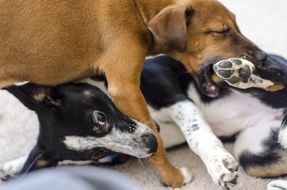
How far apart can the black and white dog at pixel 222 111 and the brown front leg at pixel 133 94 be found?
0.34 feet

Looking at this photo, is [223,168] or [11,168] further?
[11,168]

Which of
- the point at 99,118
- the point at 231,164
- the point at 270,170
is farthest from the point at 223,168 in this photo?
the point at 99,118

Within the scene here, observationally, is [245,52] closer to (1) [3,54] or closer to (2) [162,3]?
(2) [162,3]

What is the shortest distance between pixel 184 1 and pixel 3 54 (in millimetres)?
672

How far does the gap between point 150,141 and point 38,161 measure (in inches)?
14.6

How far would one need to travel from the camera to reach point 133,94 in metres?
1.77

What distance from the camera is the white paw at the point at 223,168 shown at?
1630 millimetres

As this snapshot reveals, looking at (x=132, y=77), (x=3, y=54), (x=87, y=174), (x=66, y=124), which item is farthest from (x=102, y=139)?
(x=87, y=174)

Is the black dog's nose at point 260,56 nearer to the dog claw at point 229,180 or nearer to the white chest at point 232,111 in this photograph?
the white chest at point 232,111

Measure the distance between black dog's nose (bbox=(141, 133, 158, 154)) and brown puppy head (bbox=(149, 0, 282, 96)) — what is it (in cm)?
31

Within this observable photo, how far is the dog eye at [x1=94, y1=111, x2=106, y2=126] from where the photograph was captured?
1701mm

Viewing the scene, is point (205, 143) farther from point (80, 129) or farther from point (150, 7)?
point (150, 7)

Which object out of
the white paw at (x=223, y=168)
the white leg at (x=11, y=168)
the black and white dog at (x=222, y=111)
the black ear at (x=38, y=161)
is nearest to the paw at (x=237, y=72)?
the black and white dog at (x=222, y=111)

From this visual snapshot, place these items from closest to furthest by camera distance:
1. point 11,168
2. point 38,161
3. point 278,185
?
point 278,185 < point 38,161 < point 11,168
